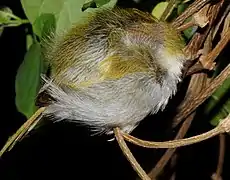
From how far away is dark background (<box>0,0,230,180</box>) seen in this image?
1403 millimetres

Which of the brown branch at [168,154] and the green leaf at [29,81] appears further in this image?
the green leaf at [29,81]

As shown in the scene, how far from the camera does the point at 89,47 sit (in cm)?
90

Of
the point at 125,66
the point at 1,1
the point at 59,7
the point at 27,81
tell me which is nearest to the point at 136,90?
the point at 125,66

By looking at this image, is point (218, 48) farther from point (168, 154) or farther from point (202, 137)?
point (168, 154)

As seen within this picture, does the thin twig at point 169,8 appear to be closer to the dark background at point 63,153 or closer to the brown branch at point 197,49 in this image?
the brown branch at point 197,49

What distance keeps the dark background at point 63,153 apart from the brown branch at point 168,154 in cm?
12


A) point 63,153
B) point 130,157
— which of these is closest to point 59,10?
point 130,157

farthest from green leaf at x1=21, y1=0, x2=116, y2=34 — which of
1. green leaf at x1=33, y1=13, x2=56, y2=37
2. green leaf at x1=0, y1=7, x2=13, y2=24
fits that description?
green leaf at x1=0, y1=7, x2=13, y2=24

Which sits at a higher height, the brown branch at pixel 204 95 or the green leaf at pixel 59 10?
the green leaf at pixel 59 10

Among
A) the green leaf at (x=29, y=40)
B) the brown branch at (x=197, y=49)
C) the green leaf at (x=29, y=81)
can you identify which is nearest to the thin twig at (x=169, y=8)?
the brown branch at (x=197, y=49)

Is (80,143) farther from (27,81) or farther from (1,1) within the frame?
(1,1)

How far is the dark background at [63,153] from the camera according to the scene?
1403 mm

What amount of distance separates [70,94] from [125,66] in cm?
9

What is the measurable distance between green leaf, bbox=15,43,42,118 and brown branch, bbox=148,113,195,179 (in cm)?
25
